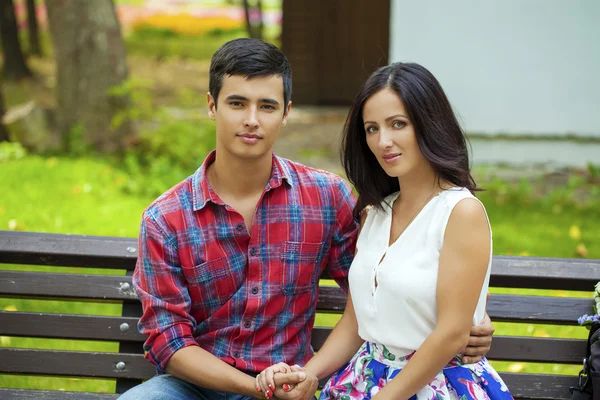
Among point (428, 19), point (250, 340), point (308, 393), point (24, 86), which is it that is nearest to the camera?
point (308, 393)

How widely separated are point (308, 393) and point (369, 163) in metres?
0.86

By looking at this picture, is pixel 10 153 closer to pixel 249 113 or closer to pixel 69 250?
pixel 69 250

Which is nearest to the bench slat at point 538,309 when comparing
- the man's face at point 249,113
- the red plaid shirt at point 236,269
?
the red plaid shirt at point 236,269

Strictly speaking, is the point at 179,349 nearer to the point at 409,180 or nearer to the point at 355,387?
the point at 355,387

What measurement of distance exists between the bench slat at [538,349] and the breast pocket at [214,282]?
1.05 m

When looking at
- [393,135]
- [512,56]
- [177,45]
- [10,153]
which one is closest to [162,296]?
[393,135]

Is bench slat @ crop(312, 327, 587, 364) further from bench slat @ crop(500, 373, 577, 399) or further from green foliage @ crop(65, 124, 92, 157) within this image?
green foliage @ crop(65, 124, 92, 157)

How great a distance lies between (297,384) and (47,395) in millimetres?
1110

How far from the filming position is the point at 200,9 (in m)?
28.0

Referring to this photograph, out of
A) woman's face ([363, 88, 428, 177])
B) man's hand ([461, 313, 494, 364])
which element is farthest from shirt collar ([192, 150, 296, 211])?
man's hand ([461, 313, 494, 364])

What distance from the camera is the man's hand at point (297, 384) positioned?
2.61 metres

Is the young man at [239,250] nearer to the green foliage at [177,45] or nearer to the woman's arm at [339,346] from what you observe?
the woman's arm at [339,346]

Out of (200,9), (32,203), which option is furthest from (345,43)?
(200,9)

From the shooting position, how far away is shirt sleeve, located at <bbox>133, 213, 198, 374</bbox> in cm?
273
